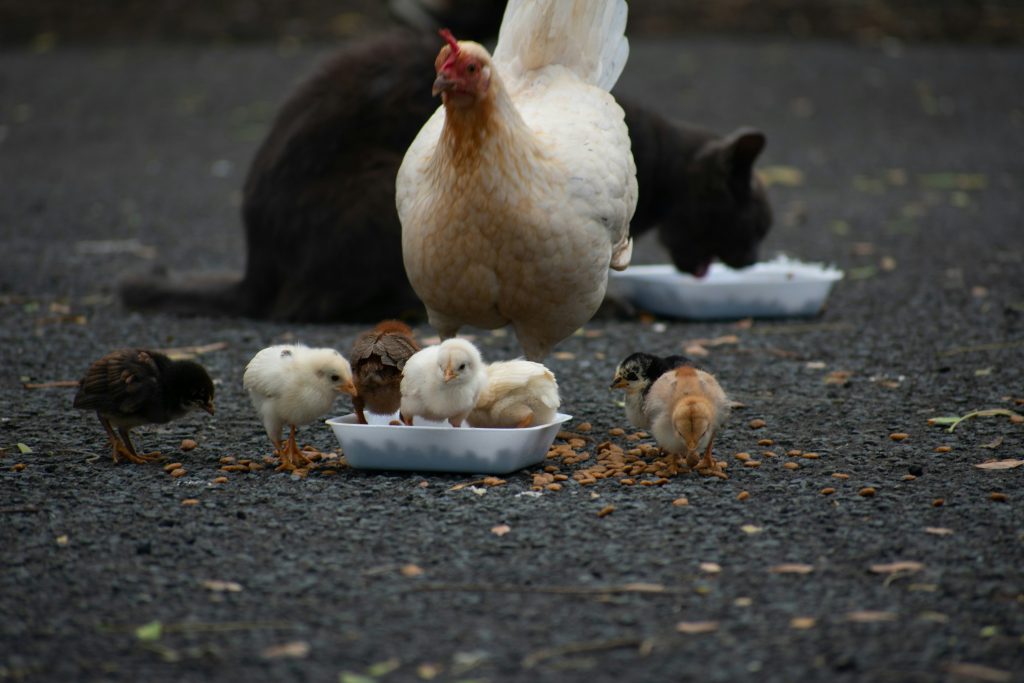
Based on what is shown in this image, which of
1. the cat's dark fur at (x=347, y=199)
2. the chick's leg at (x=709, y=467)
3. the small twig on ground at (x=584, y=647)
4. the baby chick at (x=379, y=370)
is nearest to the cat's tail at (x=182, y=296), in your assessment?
the cat's dark fur at (x=347, y=199)

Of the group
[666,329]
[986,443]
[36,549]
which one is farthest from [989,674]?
[666,329]

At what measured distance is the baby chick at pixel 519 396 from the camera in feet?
12.8

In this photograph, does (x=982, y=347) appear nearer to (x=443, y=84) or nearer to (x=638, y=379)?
→ (x=638, y=379)

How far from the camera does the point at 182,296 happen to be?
6527 mm

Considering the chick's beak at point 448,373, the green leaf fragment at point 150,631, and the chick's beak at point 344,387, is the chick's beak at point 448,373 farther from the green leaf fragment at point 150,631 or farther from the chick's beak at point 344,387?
the green leaf fragment at point 150,631

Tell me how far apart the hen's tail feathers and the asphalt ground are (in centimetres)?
134

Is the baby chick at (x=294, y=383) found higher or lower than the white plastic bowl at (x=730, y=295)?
lower

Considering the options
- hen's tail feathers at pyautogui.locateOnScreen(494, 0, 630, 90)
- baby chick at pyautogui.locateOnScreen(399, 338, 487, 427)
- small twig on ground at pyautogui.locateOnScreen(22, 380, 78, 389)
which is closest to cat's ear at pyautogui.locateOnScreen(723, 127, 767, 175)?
hen's tail feathers at pyautogui.locateOnScreen(494, 0, 630, 90)

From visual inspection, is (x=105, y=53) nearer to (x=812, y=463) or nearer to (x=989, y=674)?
(x=812, y=463)

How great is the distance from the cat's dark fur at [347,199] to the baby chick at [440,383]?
97.3 inches

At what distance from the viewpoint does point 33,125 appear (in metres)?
12.8

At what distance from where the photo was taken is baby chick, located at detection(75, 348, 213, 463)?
3.89 metres

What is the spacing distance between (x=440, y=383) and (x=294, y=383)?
0.47m

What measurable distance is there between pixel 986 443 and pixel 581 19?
212cm
